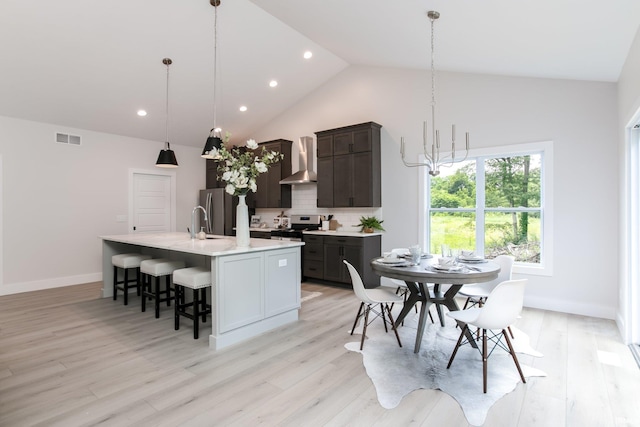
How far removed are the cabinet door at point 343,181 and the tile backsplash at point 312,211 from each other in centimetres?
35

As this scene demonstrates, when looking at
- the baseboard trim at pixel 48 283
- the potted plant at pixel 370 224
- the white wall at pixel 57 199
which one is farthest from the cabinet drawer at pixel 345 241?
the baseboard trim at pixel 48 283

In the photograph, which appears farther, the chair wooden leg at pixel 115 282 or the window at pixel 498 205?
the chair wooden leg at pixel 115 282

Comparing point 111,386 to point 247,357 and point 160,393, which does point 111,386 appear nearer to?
point 160,393

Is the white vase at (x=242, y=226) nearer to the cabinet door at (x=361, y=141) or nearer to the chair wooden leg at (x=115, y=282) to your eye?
the chair wooden leg at (x=115, y=282)

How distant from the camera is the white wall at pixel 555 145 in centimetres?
403

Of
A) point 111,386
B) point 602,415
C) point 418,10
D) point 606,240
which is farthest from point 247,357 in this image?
point 606,240

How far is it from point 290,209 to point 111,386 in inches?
195

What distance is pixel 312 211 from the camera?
6.85m

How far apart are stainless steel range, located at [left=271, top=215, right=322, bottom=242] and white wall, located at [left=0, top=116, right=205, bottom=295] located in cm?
311

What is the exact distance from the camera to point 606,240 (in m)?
4.03

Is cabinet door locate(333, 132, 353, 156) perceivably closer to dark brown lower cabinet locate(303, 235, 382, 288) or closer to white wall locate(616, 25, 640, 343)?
dark brown lower cabinet locate(303, 235, 382, 288)

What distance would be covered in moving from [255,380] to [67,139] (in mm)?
5801

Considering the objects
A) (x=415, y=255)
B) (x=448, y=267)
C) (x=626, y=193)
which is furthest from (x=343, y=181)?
(x=626, y=193)

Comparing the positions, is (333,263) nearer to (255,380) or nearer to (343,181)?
(343,181)
